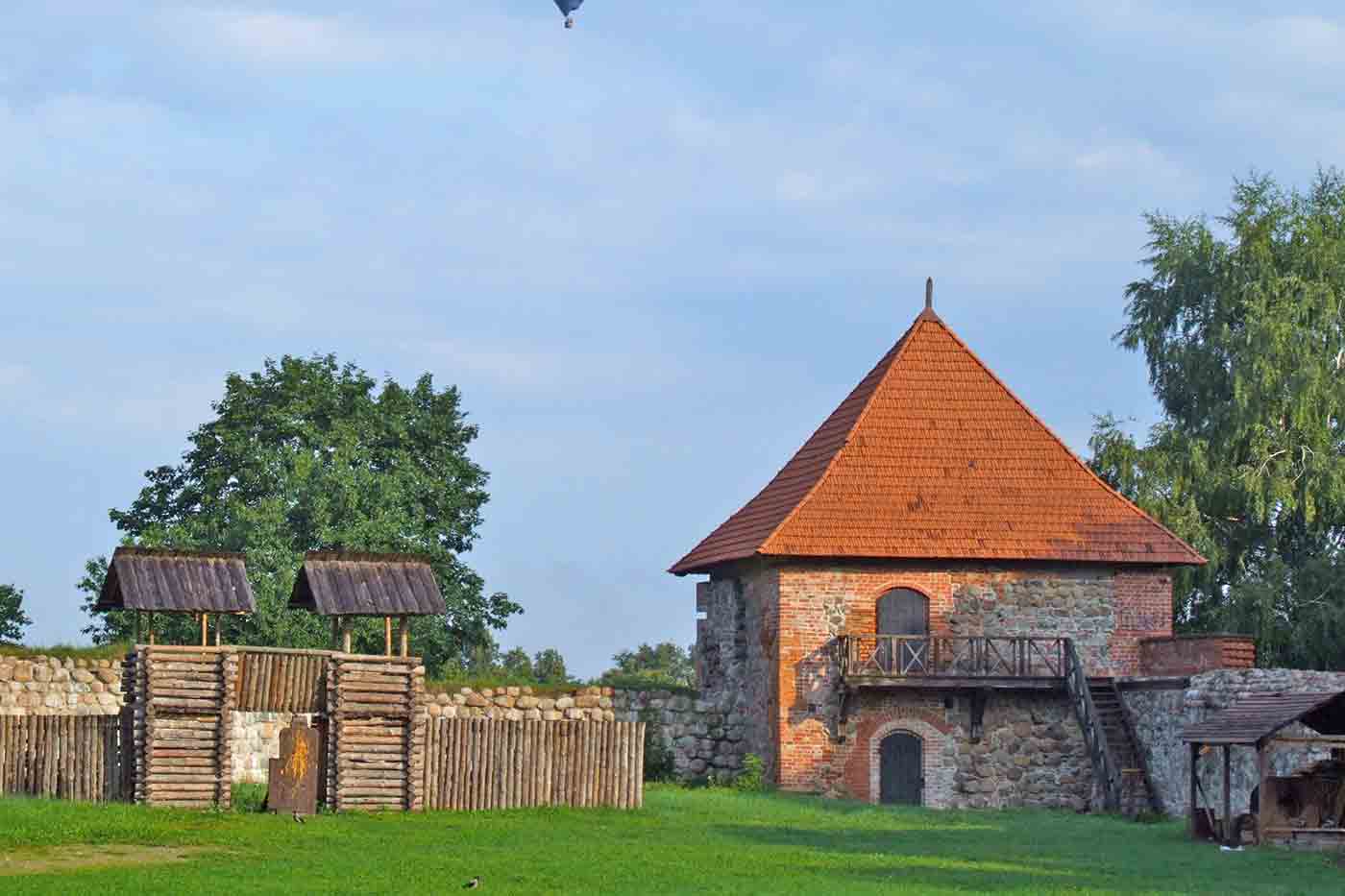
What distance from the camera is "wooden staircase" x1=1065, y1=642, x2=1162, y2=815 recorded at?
36.2m

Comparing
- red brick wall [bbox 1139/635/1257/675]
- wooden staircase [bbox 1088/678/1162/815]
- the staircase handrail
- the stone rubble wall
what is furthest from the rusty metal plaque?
red brick wall [bbox 1139/635/1257/675]

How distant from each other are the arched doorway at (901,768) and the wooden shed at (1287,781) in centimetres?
871

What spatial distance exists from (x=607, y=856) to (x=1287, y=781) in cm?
919

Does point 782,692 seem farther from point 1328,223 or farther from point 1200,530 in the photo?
point 1328,223

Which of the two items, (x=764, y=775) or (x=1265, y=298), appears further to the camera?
(x=1265, y=298)

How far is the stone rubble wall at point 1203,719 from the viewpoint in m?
32.2

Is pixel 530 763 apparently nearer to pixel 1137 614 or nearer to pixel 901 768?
pixel 901 768

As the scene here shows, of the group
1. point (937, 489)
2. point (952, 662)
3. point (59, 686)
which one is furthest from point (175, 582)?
point (937, 489)

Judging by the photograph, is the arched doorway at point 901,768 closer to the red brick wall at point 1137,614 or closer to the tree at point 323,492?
the red brick wall at point 1137,614

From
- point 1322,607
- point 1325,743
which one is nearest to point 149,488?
point 1322,607

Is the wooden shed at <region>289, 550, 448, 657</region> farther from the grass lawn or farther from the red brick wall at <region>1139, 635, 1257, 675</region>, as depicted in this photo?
the red brick wall at <region>1139, 635, 1257, 675</region>

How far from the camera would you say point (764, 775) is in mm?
38281

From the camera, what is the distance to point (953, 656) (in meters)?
37.9

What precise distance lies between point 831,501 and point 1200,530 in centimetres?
1181
